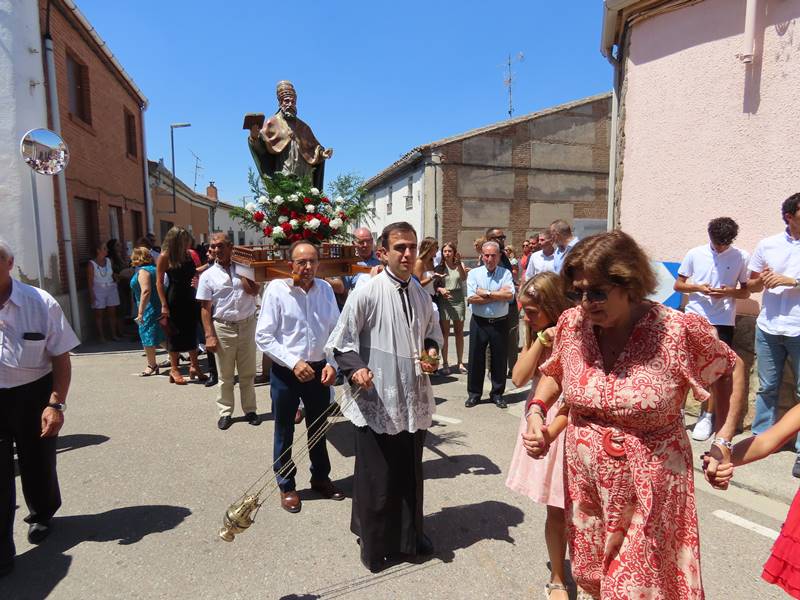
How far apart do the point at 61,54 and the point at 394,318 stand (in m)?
11.6

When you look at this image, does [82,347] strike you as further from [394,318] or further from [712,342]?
[712,342]

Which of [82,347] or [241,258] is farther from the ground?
[241,258]

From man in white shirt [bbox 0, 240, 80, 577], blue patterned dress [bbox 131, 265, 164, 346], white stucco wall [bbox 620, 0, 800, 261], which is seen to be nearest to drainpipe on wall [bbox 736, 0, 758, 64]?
white stucco wall [bbox 620, 0, 800, 261]

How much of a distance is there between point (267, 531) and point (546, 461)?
194 cm

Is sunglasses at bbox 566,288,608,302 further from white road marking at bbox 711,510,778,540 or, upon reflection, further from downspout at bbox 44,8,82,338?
downspout at bbox 44,8,82,338

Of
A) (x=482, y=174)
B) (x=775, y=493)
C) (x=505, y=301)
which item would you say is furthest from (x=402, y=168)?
(x=775, y=493)

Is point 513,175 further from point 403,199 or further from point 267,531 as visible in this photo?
point 267,531

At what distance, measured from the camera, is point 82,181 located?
11.7 metres

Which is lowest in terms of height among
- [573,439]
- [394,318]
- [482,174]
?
[573,439]

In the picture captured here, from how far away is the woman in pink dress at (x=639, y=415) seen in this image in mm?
1971

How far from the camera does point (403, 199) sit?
22297 millimetres

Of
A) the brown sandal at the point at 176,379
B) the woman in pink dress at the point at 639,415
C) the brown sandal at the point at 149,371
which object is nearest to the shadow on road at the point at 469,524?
the woman in pink dress at the point at 639,415

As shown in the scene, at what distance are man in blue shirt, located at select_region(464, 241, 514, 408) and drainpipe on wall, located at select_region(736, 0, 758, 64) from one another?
9.89 ft

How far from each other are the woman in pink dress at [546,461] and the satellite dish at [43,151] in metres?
7.42
